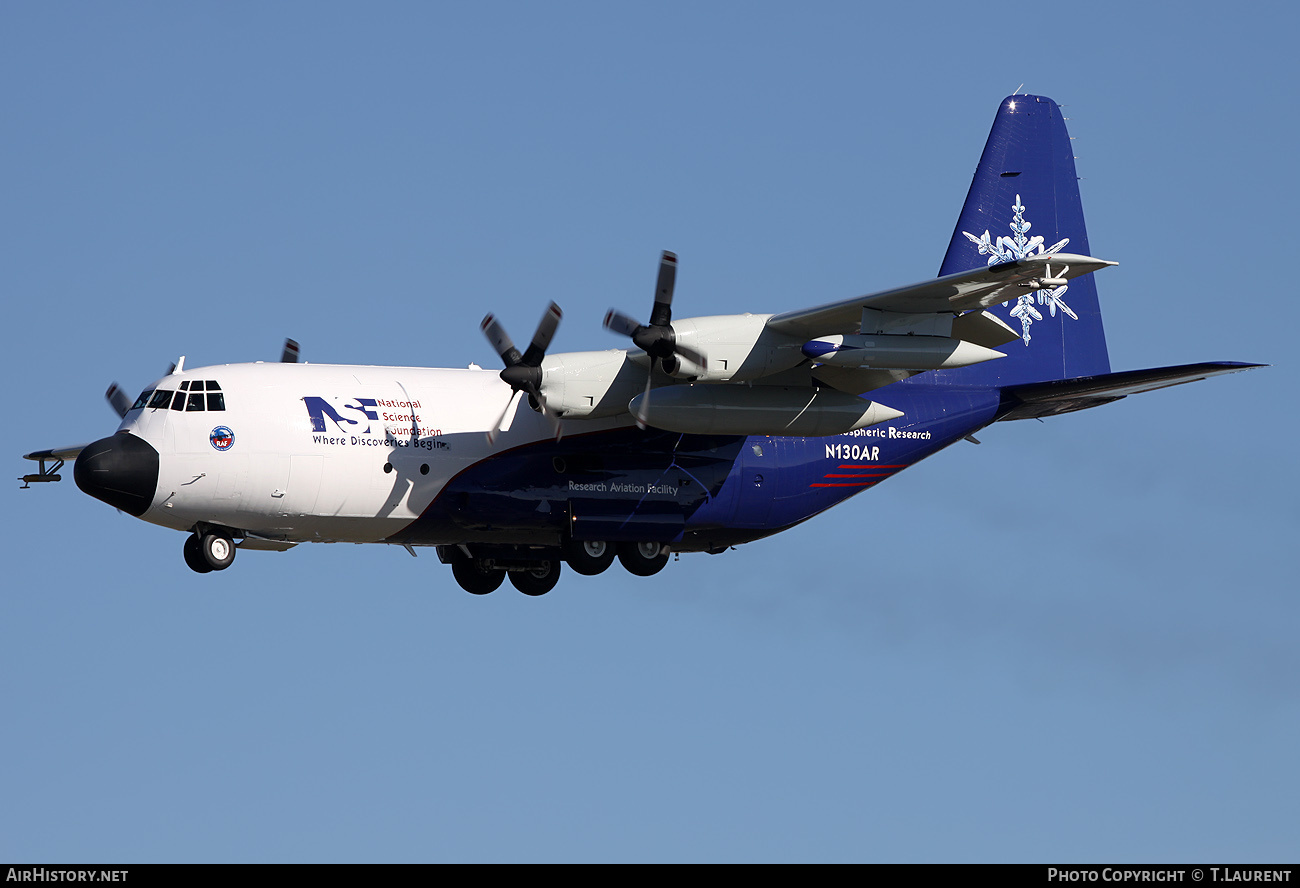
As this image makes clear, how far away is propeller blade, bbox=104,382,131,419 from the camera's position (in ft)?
72.9

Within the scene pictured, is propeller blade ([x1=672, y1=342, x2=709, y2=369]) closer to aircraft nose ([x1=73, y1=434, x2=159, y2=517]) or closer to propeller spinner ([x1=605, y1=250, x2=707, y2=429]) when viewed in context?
propeller spinner ([x1=605, y1=250, x2=707, y2=429])

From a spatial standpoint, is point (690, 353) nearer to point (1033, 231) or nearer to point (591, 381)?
point (591, 381)

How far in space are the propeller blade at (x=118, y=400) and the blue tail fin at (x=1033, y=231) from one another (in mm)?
12624

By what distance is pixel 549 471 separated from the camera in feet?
70.7

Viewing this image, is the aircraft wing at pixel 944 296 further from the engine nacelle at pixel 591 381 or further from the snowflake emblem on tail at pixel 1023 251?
the snowflake emblem on tail at pixel 1023 251

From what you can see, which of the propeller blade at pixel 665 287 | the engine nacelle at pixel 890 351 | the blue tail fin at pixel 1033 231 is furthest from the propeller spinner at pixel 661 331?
the blue tail fin at pixel 1033 231

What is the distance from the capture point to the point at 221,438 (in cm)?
2014

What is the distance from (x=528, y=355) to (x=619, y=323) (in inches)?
49.7

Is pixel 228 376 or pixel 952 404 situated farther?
pixel 952 404

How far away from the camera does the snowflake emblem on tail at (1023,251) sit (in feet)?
83.7

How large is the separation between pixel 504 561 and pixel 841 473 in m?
5.08

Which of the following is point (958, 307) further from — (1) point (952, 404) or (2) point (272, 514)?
(2) point (272, 514)
